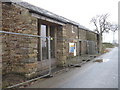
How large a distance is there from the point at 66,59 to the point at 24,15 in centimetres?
484

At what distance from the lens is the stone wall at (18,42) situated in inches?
238

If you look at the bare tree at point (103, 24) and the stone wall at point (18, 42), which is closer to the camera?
the stone wall at point (18, 42)

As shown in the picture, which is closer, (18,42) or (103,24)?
(18,42)

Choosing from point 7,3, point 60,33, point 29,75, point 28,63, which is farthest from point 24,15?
point 60,33

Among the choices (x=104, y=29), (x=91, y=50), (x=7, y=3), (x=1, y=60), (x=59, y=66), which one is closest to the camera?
(x=1, y=60)

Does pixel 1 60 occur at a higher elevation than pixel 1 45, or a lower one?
lower

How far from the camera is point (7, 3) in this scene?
6367 mm

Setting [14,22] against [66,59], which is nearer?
[14,22]

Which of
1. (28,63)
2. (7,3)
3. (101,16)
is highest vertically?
(101,16)

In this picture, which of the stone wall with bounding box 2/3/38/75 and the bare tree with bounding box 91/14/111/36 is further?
the bare tree with bounding box 91/14/111/36

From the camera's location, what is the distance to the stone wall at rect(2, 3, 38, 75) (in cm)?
605

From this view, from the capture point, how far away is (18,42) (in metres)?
6.18

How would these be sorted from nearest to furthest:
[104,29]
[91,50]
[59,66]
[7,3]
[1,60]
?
[1,60] < [7,3] < [59,66] < [91,50] < [104,29]

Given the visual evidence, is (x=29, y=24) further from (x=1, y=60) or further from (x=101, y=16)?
(x=101, y=16)
